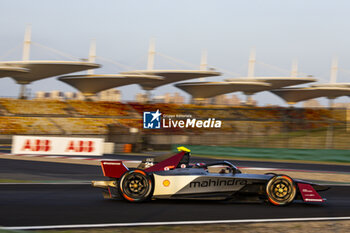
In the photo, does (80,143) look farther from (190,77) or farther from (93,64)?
(190,77)

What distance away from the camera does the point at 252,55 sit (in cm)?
6856

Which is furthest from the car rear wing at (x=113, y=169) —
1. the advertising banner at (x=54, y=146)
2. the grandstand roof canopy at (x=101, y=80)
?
the grandstand roof canopy at (x=101, y=80)

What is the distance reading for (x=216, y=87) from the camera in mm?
67375

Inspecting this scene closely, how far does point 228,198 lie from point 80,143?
54.6 ft

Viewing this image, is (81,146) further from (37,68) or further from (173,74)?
(173,74)

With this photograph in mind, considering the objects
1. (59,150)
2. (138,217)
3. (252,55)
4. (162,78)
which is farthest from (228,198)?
(252,55)

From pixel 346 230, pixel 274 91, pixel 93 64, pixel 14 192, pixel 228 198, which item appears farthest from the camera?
pixel 274 91

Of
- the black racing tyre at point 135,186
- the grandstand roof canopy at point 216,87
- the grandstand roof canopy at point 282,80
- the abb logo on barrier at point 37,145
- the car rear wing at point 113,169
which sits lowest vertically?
the abb logo on barrier at point 37,145

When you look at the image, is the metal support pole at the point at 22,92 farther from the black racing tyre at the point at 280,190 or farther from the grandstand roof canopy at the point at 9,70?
the black racing tyre at the point at 280,190

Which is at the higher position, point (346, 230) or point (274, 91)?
point (274, 91)

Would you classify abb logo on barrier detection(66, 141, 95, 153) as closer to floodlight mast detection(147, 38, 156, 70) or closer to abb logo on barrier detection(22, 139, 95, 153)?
abb logo on barrier detection(22, 139, 95, 153)

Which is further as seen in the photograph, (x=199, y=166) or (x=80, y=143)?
(x=80, y=143)

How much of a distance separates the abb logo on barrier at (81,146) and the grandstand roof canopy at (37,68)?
3269 cm

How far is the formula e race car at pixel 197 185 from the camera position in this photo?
320 inches
